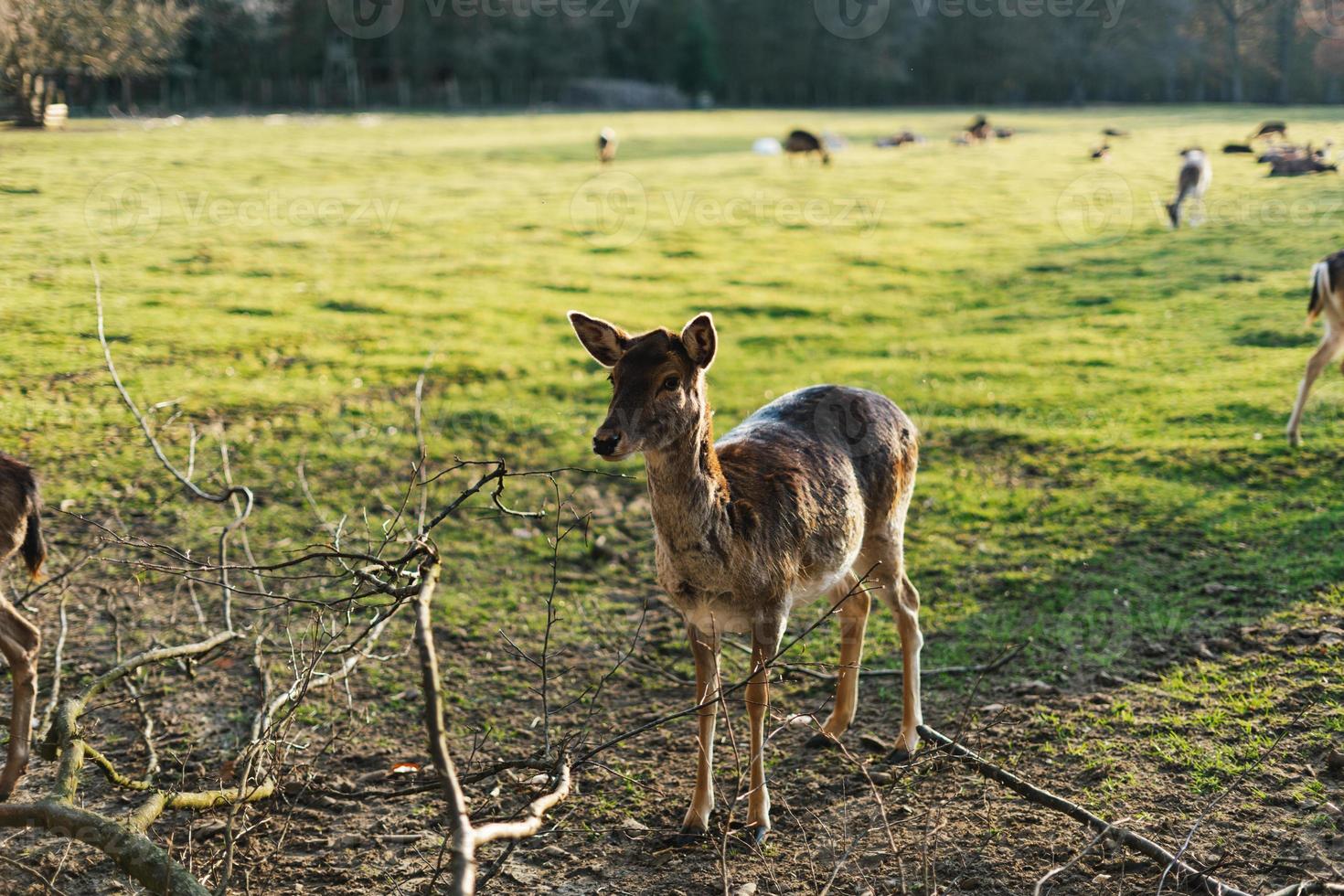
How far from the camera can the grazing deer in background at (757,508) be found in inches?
163

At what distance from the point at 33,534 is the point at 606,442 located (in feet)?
9.97

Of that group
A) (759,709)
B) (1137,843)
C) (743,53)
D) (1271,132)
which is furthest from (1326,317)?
(743,53)

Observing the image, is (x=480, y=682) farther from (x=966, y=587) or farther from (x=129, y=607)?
(x=966, y=587)

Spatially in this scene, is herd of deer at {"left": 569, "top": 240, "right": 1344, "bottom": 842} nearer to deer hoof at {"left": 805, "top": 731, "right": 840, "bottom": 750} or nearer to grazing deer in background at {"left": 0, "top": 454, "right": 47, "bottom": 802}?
deer hoof at {"left": 805, "top": 731, "right": 840, "bottom": 750}

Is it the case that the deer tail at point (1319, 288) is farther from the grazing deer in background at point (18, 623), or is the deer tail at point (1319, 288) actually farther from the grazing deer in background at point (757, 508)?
the grazing deer in background at point (18, 623)

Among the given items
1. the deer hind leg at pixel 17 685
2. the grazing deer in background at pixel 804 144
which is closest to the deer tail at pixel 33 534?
the deer hind leg at pixel 17 685

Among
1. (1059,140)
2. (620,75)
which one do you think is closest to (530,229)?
(1059,140)

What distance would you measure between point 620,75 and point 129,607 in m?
60.1

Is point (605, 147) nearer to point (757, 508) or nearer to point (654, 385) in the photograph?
point (757, 508)

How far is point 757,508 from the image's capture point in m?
4.52

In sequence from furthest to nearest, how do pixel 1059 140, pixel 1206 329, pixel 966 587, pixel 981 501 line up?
pixel 1059 140, pixel 1206 329, pixel 981 501, pixel 966 587

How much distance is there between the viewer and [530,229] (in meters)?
19.0

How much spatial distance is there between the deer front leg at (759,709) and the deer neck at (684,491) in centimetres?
49

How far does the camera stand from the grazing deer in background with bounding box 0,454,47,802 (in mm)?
4852
